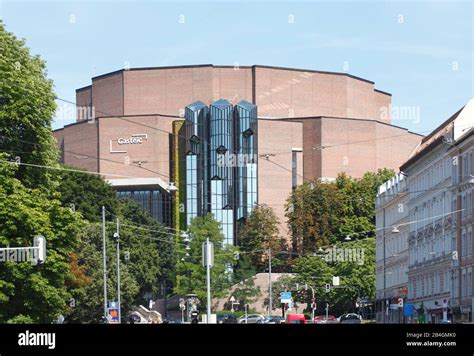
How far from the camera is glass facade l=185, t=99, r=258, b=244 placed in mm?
138500

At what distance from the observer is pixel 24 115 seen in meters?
51.1

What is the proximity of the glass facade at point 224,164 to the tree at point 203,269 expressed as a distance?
30.8 m

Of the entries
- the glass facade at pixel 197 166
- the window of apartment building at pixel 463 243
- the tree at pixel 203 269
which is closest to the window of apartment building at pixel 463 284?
the window of apartment building at pixel 463 243

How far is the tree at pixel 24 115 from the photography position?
50.6 m

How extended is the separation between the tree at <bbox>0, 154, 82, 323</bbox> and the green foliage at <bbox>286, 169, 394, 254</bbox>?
164 ft

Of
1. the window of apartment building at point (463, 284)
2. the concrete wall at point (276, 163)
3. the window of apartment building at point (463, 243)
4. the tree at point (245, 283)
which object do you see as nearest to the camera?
the window of apartment building at point (463, 284)

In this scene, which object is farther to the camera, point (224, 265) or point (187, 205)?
point (187, 205)

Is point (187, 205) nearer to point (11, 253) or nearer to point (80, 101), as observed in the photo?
point (80, 101)

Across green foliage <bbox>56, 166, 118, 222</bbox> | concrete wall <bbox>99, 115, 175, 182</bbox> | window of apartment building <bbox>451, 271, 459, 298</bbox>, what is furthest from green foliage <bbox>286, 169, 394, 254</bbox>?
concrete wall <bbox>99, 115, 175, 182</bbox>

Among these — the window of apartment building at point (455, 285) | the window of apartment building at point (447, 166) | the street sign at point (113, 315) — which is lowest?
the street sign at point (113, 315)

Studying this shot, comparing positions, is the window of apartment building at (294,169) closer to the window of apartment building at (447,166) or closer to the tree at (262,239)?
the tree at (262,239)

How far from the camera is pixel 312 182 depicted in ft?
366

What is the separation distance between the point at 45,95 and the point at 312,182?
6128cm
